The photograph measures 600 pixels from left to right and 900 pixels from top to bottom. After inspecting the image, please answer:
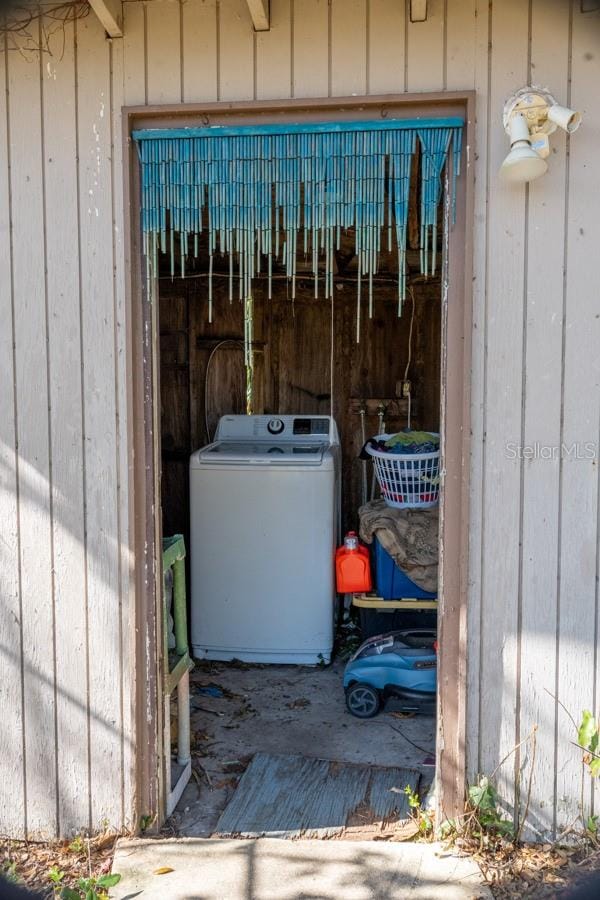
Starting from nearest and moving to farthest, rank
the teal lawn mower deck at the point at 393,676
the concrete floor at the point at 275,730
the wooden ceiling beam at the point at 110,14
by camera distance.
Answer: the wooden ceiling beam at the point at 110,14 → the concrete floor at the point at 275,730 → the teal lawn mower deck at the point at 393,676

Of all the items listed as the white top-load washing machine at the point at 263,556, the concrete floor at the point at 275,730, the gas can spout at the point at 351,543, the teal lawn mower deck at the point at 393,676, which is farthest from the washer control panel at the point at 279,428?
the teal lawn mower deck at the point at 393,676

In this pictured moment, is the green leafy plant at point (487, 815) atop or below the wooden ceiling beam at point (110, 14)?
below

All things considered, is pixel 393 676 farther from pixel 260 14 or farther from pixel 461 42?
pixel 260 14

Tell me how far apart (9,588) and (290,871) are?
131 cm

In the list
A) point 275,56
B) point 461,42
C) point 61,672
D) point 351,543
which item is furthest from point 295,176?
point 351,543

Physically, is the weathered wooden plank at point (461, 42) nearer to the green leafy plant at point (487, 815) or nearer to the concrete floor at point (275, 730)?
the green leafy plant at point (487, 815)

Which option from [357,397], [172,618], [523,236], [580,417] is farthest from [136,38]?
[357,397]

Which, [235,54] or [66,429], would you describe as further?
[66,429]

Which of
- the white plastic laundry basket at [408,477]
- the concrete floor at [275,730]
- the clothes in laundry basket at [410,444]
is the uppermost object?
the clothes in laundry basket at [410,444]

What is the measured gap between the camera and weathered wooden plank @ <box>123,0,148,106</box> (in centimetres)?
250

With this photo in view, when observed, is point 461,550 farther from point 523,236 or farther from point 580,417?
point 523,236

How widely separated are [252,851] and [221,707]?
1.25m

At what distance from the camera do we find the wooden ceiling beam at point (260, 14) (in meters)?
2.32

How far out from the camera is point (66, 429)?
2.66 m
